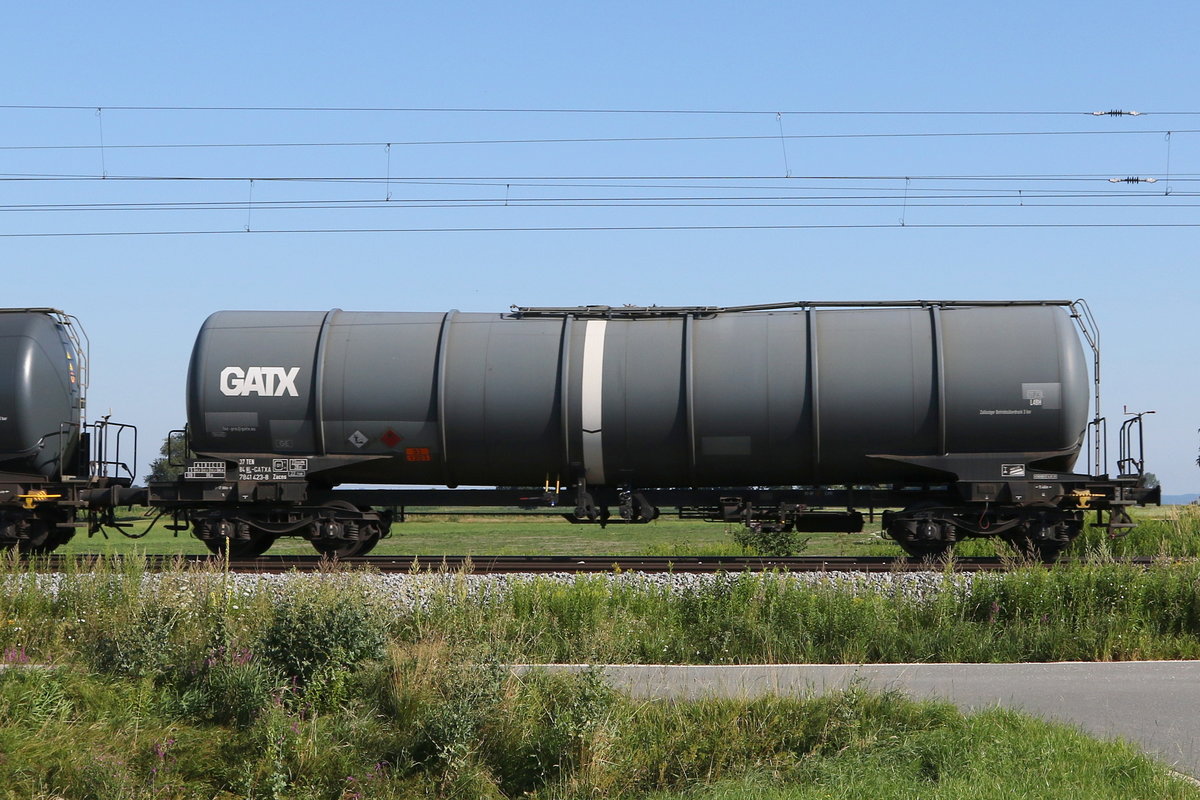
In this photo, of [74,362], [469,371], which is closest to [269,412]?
[469,371]

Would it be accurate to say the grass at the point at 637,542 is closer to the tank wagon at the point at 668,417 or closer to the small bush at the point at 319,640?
the tank wagon at the point at 668,417

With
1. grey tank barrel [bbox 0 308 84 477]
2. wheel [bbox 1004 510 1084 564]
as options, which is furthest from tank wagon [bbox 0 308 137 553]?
wheel [bbox 1004 510 1084 564]

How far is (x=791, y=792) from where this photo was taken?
694 cm

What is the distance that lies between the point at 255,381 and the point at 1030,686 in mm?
11747

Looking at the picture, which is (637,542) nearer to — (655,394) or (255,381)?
(655,394)

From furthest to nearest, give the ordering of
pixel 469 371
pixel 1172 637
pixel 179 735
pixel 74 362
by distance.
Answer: pixel 74 362, pixel 469 371, pixel 1172 637, pixel 179 735

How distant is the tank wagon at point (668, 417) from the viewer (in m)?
15.7

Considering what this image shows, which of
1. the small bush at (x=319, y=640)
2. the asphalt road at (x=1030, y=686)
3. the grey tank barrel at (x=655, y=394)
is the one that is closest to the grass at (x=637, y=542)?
the grey tank barrel at (x=655, y=394)

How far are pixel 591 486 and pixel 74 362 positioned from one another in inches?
372

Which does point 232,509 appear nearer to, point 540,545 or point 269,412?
point 269,412

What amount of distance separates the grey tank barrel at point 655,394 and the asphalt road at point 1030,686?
5.63 metres

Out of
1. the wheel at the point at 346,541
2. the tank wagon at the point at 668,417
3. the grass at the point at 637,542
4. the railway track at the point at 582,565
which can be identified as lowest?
the grass at the point at 637,542

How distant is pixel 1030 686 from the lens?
31.6 feet

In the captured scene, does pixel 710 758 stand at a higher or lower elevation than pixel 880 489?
lower
